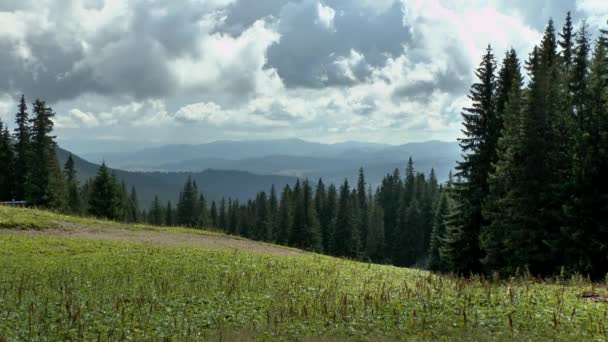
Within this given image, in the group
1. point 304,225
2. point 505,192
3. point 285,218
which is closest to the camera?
point 505,192

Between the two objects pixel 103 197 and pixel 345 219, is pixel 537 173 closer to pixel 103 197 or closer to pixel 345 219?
pixel 103 197

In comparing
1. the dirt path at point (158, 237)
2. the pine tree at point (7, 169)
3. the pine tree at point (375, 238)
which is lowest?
the pine tree at point (375, 238)

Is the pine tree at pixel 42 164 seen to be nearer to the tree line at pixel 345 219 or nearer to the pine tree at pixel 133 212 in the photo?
the pine tree at pixel 133 212

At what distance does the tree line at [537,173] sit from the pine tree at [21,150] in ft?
176

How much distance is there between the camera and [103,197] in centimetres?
5688

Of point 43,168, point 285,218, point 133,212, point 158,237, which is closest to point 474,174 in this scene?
point 158,237

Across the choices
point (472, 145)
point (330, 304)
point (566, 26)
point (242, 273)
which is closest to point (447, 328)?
point (330, 304)

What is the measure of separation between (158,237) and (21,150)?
42.2m

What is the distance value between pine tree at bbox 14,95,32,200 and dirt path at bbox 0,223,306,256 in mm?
37016

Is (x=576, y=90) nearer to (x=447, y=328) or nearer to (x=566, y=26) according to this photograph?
(x=566, y=26)

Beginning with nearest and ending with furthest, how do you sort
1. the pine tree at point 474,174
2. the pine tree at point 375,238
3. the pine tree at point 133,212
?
1. the pine tree at point 474,174
2. the pine tree at point 133,212
3. the pine tree at point 375,238

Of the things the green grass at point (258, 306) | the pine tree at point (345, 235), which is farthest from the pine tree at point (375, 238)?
the green grass at point (258, 306)

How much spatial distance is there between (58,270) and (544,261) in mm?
24460

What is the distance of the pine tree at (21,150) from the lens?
59.4 meters
